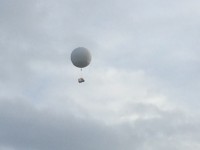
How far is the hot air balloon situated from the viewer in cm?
16675

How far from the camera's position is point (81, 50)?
6629 inches

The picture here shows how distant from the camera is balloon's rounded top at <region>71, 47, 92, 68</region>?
166750mm

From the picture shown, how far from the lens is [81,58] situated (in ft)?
547

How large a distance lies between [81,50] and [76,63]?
14.9 feet

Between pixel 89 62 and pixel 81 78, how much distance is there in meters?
6.70

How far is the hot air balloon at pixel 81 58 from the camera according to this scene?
166750mm

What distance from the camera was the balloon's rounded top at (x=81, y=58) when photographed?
166750 millimetres

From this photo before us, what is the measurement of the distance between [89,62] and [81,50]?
4652mm

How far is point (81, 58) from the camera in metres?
167

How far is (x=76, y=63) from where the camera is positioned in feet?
549

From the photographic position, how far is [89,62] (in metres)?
169

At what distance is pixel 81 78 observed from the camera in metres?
166
